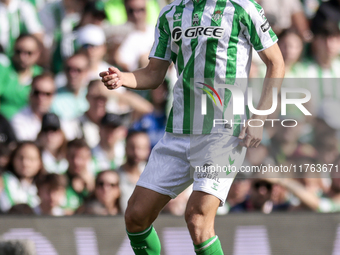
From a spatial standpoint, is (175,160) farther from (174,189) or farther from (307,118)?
(307,118)

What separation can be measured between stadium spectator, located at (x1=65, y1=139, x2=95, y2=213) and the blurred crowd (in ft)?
0.03

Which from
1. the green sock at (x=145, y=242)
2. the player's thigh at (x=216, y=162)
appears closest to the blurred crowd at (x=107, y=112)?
the green sock at (x=145, y=242)

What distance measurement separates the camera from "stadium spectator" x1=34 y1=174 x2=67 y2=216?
473 centimetres

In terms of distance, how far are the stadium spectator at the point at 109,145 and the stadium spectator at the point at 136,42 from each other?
2.07 feet

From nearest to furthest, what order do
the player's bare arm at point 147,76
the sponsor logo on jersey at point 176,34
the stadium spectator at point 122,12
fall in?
1. the sponsor logo on jersey at point 176,34
2. the player's bare arm at point 147,76
3. the stadium spectator at point 122,12

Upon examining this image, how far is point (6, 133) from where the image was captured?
16.2ft

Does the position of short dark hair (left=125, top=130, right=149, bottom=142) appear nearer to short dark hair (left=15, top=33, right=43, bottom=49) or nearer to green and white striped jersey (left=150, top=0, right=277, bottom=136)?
short dark hair (left=15, top=33, right=43, bottom=49)

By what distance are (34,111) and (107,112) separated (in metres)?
0.76

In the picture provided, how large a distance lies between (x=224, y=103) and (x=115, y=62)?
8.85 ft

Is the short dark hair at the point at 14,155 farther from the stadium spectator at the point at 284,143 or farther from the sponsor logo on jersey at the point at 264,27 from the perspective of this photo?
the sponsor logo on jersey at the point at 264,27

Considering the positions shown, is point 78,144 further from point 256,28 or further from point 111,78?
point 256,28

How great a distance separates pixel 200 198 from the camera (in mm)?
2600

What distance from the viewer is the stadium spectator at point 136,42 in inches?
205

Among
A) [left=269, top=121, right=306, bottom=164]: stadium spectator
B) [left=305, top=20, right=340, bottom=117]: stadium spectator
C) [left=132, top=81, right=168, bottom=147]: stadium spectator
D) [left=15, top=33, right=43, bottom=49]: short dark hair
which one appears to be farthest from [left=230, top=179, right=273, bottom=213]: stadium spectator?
[left=15, top=33, right=43, bottom=49]: short dark hair
